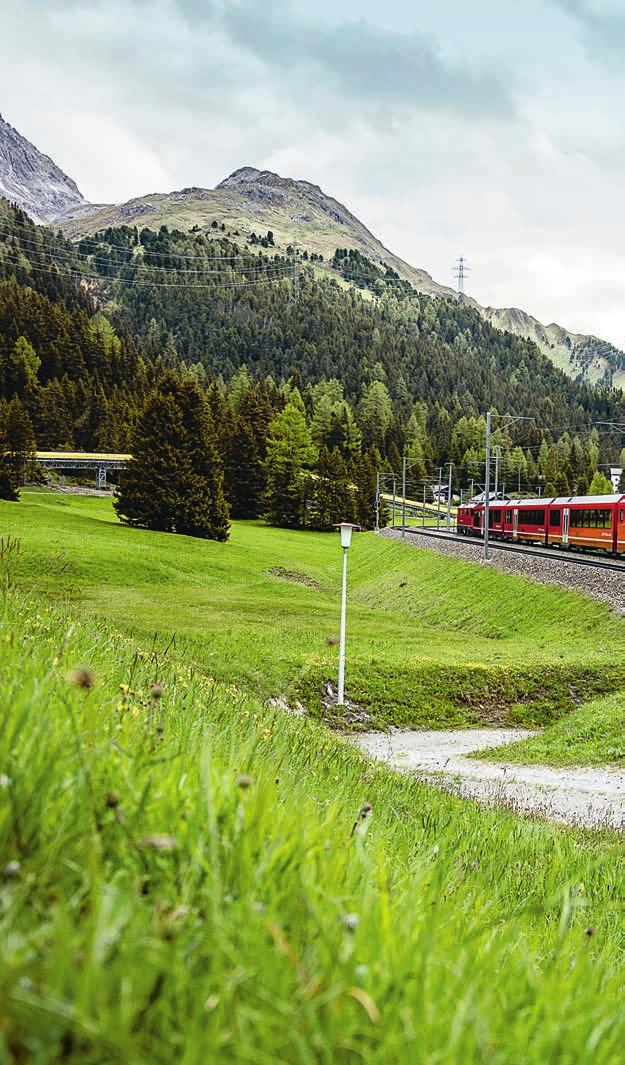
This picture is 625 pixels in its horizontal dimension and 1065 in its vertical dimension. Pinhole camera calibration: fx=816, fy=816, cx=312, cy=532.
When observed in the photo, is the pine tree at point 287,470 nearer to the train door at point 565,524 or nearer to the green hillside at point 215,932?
Answer: the train door at point 565,524

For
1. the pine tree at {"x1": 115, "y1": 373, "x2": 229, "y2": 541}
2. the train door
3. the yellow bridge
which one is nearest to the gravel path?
the train door

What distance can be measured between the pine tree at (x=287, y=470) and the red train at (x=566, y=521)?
37072 mm

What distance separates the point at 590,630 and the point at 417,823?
25543mm

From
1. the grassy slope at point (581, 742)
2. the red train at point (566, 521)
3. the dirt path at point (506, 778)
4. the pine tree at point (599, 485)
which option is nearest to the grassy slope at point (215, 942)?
the dirt path at point (506, 778)

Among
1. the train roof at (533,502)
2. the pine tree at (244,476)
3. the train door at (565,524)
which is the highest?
the pine tree at (244,476)

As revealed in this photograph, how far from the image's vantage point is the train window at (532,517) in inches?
2325

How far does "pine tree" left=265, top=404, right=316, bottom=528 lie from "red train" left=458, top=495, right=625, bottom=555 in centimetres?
3707

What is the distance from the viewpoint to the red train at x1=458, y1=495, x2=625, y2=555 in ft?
153

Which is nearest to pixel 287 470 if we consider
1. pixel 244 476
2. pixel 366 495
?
pixel 244 476

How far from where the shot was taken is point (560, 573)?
37.9 metres

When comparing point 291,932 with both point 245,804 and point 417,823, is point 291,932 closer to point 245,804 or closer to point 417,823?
point 245,804

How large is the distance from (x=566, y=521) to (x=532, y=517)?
6990 mm

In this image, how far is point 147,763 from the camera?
78.4 inches

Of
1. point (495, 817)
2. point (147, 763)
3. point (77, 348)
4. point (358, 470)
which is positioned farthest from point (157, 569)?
point (77, 348)
